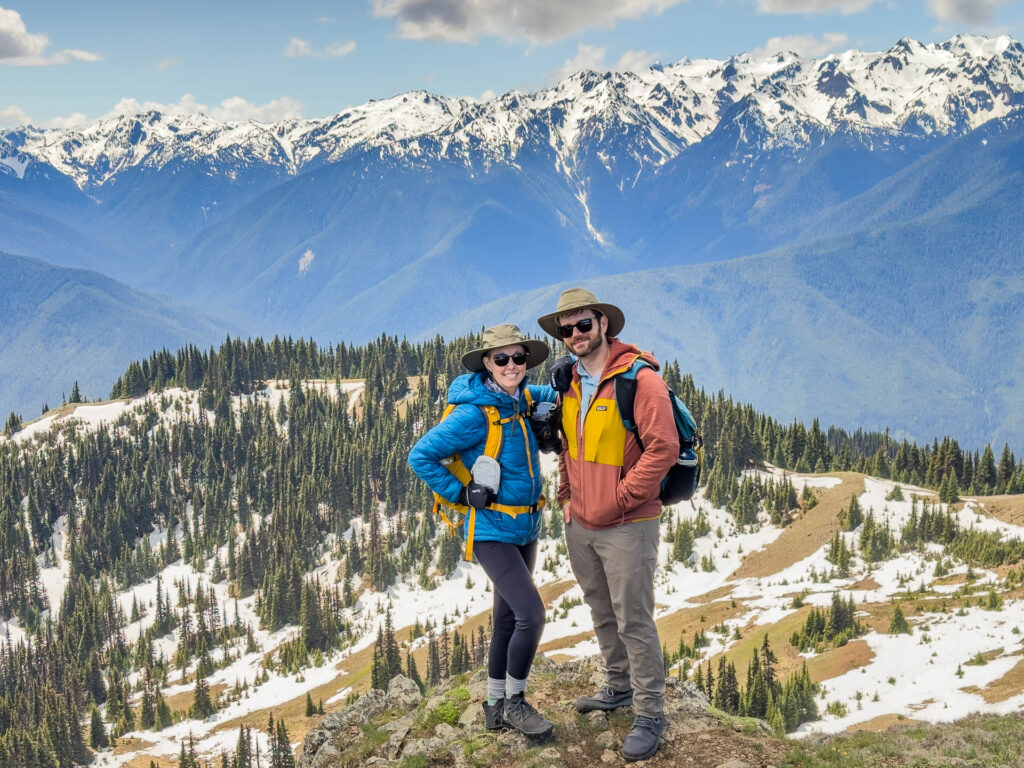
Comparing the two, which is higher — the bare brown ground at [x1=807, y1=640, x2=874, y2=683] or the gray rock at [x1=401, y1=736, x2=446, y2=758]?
the gray rock at [x1=401, y1=736, x2=446, y2=758]

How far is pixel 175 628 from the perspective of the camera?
6240 inches

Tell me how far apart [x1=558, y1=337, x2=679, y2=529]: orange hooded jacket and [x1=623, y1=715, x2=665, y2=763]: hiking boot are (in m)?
3.66

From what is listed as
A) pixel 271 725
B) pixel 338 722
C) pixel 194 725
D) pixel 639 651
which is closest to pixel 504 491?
pixel 639 651

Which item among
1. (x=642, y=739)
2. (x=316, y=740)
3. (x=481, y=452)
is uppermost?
(x=481, y=452)

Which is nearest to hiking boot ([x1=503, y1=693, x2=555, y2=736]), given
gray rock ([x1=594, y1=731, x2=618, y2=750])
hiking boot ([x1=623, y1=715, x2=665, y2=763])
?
gray rock ([x1=594, y1=731, x2=618, y2=750])

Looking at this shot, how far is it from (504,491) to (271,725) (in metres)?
100

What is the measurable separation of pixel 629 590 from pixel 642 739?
2.76m

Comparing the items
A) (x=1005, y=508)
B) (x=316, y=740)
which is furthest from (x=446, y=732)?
(x=1005, y=508)

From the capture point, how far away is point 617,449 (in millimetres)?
13242

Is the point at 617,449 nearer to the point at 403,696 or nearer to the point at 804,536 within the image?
the point at 403,696

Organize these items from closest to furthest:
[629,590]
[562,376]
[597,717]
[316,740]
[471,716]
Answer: [629,590]
[562,376]
[597,717]
[471,716]
[316,740]

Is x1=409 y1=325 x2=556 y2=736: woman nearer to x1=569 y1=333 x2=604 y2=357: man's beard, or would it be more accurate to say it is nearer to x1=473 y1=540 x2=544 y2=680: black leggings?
x1=473 y1=540 x2=544 y2=680: black leggings

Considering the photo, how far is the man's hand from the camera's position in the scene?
45.8 ft

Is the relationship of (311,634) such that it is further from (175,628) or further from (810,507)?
(810,507)
